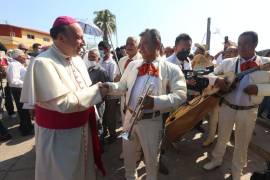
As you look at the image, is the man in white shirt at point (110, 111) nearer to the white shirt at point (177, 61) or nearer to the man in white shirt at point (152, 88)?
the white shirt at point (177, 61)

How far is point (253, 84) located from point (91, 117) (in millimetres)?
2177

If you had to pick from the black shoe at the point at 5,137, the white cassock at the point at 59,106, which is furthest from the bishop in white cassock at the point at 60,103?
the black shoe at the point at 5,137

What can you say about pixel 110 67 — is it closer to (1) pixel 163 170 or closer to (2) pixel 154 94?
(1) pixel 163 170

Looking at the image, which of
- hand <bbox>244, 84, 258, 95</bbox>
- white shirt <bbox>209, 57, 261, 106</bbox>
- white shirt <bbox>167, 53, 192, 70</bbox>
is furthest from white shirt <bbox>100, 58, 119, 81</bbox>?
hand <bbox>244, 84, 258, 95</bbox>

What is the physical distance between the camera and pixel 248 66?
3846mm

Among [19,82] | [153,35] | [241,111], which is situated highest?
[153,35]

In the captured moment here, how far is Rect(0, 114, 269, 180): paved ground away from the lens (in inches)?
181

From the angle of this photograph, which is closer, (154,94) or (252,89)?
(154,94)

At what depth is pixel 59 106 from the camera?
2.47m

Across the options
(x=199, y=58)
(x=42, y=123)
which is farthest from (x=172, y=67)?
(x=199, y=58)

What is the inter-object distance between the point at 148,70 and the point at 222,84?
49.3 inches

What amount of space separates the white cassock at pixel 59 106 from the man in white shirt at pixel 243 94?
2083 millimetres

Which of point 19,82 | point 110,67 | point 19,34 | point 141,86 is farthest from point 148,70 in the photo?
point 19,34

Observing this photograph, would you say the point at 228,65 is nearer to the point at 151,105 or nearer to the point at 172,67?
the point at 172,67
